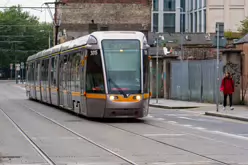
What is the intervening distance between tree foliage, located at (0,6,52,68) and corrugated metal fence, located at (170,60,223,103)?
7264 centimetres

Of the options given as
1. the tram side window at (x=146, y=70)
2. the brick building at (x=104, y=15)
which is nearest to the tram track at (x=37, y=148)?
the tram side window at (x=146, y=70)

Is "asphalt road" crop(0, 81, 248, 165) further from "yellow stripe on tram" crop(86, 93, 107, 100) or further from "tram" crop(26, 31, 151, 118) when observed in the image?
"yellow stripe on tram" crop(86, 93, 107, 100)

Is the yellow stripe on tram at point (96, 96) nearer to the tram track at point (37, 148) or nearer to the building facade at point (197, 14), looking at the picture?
the tram track at point (37, 148)

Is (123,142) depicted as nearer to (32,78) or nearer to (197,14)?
(32,78)

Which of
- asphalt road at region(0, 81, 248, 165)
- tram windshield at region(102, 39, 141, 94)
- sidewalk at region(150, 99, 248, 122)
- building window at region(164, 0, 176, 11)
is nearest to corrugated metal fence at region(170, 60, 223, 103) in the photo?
Answer: sidewalk at region(150, 99, 248, 122)

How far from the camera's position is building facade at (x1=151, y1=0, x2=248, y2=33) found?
92.1m

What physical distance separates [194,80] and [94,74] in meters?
16.6

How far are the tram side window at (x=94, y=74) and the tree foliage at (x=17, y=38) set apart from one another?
89515mm

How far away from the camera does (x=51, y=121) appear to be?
77.5ft

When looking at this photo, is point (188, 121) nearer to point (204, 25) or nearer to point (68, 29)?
point (68, 29)

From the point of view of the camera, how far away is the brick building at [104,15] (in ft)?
255

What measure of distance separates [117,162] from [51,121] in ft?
37.8

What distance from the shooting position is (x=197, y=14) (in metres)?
95.4

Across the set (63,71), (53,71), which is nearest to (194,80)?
(53,71)
